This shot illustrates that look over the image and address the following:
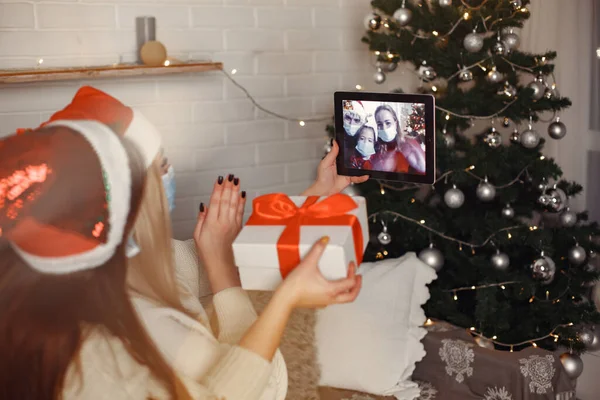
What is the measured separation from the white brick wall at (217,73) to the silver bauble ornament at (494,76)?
2.47ft

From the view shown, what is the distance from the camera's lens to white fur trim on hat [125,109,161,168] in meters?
0.54

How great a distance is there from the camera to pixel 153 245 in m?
0.57

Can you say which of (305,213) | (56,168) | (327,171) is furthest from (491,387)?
(56,168)

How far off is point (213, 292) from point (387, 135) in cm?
37

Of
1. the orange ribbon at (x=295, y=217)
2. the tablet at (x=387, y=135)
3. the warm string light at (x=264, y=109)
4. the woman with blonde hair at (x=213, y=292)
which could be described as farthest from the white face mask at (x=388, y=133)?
the warm string light at (x=264, y=109)

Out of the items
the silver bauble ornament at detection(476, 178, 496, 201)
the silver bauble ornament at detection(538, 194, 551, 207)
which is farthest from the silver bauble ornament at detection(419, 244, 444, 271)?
the silver bauble ornament at detection(538, 194, 551, 207)

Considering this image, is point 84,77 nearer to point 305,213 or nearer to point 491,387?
point 305,213

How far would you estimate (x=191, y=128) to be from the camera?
229 cm

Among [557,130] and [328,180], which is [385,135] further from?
[557,130]

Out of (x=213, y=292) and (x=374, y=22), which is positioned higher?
(x=374, y=22)

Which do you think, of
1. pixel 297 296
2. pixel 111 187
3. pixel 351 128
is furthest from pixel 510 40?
pixel 111 187

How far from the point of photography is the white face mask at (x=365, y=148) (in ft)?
3.59

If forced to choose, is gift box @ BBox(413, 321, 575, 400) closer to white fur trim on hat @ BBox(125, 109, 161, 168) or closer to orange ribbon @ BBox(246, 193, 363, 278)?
orange ribbon @ BBox(246, 193, 363, 278)

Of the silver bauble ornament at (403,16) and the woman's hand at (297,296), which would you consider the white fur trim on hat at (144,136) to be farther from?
the silver bauble ornament at (403,16)
